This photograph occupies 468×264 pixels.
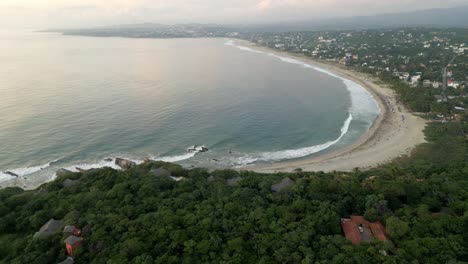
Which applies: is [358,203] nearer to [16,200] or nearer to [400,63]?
[16,200]

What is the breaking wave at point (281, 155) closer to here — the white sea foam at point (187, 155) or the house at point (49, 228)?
the white sea foam at point (187, 155)

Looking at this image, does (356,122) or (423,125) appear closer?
(423,125)

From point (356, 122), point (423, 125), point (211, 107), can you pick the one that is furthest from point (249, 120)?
point (423, 125)

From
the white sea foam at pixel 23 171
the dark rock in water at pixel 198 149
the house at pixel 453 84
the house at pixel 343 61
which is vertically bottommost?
the white sea foam at pixel 23 171

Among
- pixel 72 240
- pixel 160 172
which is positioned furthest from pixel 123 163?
pixel 72 240

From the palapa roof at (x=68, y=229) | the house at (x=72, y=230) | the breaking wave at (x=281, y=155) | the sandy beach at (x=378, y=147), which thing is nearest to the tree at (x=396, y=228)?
the sandy beach at (x=378, y=147)

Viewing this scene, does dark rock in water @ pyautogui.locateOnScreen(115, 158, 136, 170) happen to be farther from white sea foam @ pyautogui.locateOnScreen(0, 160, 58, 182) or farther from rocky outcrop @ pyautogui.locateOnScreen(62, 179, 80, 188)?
rocky outcrop @ pyautogui.locateOnScreen(62, 179, 80, 188)
